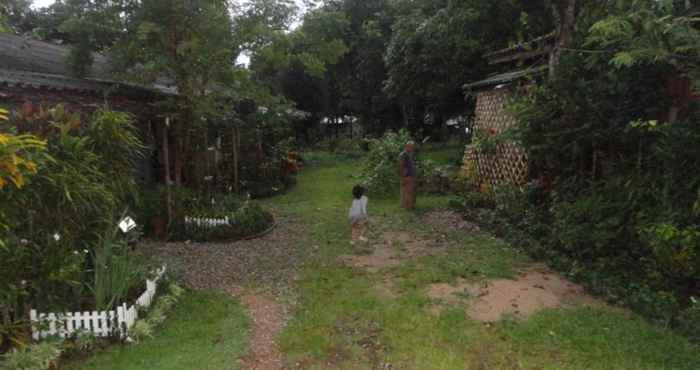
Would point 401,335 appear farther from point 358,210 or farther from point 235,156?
point 235,156

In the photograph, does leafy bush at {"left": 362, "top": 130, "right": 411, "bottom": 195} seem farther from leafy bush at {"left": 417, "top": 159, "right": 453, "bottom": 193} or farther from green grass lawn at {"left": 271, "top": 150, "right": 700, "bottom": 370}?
green grass lawn at {"left": 271, "top": 150, "right": 700, "bottom": 370}

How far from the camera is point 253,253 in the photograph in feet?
22.5

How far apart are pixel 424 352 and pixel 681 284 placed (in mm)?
2840

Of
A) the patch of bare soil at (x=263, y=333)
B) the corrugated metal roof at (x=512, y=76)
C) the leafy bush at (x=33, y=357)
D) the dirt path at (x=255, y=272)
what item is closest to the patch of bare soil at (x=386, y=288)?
the dirt path at (x=255, y=272)

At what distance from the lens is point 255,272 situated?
6.02m

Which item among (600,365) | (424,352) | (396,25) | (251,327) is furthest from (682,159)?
(396,25)

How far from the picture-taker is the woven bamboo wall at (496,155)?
886 cm

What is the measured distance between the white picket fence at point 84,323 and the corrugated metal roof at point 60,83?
3.55 m

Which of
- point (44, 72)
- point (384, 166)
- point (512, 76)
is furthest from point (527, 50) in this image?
point (44, 72)

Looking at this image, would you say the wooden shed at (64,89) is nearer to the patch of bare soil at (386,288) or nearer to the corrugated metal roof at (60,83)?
the corrugated metal roof at (60,83)

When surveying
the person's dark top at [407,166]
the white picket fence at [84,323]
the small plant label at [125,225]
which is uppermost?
the person's dark top at [407,166]

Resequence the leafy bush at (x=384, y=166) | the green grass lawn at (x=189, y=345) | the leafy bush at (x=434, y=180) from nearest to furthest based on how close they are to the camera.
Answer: the green grass lawn at (x=189, y=345) → the leafy bush at (x=384, y=166) → the leafy bush at (x=434, y=180)

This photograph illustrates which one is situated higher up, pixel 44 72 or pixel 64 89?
pixel 44 72

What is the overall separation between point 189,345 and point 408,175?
6.26 meters
